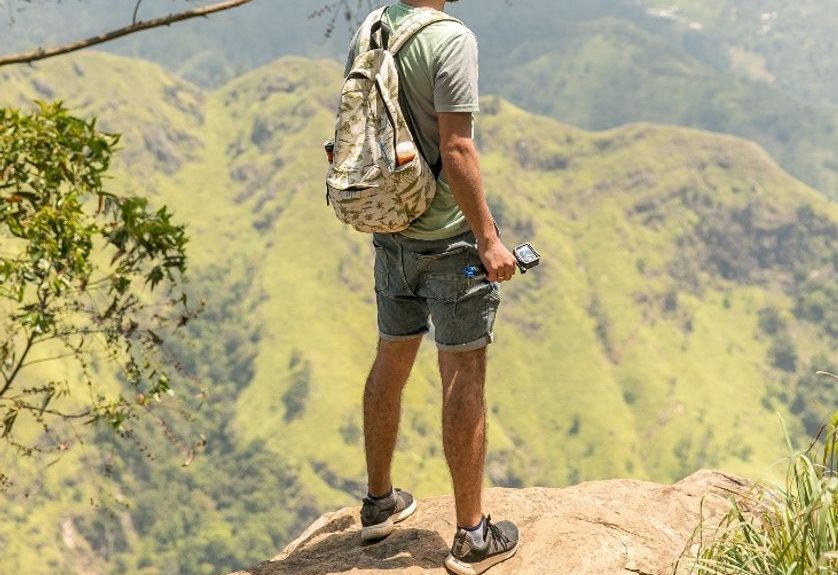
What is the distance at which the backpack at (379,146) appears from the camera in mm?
3982

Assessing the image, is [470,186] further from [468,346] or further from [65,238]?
[65,238]

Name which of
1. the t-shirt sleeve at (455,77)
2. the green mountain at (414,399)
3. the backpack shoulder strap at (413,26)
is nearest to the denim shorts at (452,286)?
the t-shirt sleeve at (455,77)

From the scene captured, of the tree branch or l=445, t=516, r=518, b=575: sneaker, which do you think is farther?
l=445, t=516, r=518, b=575: sneaker

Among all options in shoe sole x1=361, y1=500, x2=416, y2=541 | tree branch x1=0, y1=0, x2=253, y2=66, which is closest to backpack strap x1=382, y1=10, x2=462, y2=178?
tree branch x1=0, y1=0, x2=253, y2=66

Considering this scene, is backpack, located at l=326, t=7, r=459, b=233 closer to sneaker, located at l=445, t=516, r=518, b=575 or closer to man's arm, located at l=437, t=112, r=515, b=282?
man's arm, located at l=437, t=112, r=515, b=282

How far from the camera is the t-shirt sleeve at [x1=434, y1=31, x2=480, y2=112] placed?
386 centimetres

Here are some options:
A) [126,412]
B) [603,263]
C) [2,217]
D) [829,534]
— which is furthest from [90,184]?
[603,263]

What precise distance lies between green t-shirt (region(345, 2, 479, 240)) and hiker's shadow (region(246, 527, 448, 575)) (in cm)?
172

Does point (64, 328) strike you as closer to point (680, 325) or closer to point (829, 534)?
point (829, 534)

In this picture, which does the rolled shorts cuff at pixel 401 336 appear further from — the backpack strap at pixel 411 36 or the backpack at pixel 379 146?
the backpack strap at pixel 411 36

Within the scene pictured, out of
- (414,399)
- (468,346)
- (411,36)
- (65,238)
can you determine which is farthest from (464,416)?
(414,399)

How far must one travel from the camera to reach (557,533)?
184 inches

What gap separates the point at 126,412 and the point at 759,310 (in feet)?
673

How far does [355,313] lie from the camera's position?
178000mm
